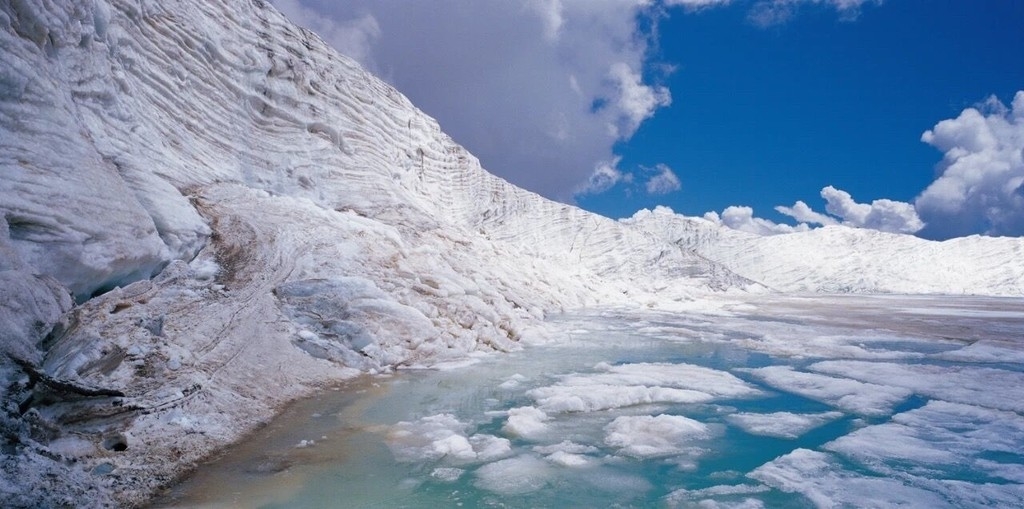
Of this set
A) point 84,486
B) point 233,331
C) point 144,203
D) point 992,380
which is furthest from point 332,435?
point 992,380

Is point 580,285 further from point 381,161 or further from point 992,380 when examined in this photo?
point 992,380

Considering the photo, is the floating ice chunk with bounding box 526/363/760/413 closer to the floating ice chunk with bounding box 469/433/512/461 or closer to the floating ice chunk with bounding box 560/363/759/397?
the floating ice chunk with bounding box 560/363/759/397

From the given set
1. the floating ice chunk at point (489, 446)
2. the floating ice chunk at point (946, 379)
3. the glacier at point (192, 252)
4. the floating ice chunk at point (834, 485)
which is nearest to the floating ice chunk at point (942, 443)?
the floating ice chunk at point (834, 485)

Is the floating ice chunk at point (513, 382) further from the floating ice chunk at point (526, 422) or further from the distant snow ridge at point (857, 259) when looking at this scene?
the distant snow ridge at point (857, 259)

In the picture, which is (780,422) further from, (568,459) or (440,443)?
(440,443)

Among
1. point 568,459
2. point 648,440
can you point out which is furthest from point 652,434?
point 568,459

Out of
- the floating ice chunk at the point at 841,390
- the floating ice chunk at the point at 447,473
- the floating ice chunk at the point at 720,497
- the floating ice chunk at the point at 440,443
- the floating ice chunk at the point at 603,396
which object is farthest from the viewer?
the floating ice chunk at the point at 841,390
